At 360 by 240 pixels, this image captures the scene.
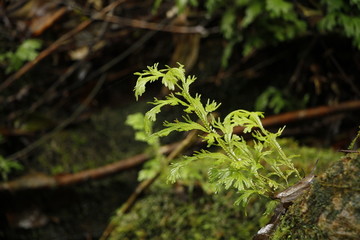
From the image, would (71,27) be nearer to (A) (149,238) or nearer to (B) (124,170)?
(B) (124,170)

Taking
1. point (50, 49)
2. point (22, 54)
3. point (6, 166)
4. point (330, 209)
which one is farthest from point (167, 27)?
point (330, 209)

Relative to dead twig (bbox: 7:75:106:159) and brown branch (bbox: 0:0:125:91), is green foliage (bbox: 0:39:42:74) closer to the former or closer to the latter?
brown branch (bbox: 0:0:125:91)

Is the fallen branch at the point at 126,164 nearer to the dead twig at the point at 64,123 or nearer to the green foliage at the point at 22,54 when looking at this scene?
the dead twig at the point at 64,123

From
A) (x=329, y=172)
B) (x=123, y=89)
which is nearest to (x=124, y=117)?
(x=123, y=89)

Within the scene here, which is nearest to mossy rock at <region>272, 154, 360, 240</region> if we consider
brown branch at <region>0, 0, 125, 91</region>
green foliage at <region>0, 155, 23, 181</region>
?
green foliage at <region>0, 155, 23, 181</region>

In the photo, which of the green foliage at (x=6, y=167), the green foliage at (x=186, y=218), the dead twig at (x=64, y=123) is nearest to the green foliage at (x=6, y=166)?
the green foliage at (x=6, y=167)
